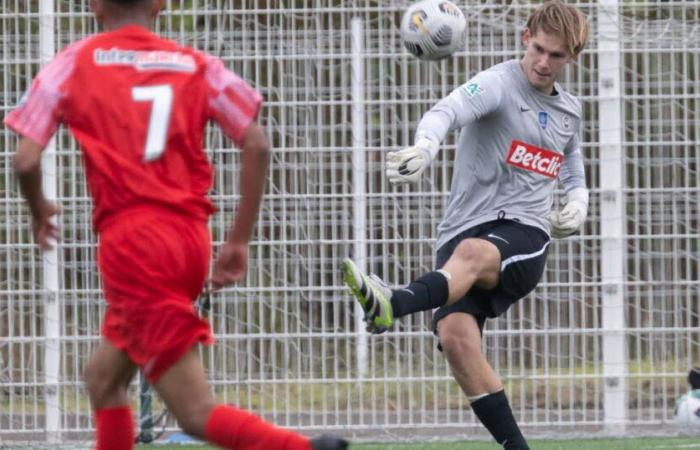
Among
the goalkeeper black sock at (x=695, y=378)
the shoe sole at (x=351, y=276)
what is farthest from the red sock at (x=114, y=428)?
the goalkeeper black sock at (x=695, y=378)

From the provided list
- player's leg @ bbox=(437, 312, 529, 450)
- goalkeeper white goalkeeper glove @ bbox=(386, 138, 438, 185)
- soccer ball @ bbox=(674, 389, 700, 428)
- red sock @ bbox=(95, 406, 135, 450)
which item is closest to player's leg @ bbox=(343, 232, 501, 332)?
player's leg @ bbox=(437, 312, 529, 450)

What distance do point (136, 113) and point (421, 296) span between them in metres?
1.96

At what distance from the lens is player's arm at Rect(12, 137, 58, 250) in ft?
13.1

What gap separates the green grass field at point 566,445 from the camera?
763 cm

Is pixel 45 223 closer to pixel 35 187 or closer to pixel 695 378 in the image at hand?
pixel 35 187

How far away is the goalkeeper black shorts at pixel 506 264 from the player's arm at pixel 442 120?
17.0 inches

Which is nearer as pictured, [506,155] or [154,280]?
[154,280]

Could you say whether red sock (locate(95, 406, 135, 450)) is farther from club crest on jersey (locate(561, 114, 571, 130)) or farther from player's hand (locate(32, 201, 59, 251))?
club crest on jersey (locate(561, 114, 571, 130))

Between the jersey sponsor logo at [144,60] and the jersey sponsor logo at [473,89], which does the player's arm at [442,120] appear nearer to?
the jersey sponsor logo at [473,89]

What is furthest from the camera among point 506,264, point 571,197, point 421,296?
point 571,197

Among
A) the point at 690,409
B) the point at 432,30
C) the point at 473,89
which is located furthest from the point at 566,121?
the point at 690,409

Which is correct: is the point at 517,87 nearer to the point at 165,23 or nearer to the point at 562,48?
the point at 562,48

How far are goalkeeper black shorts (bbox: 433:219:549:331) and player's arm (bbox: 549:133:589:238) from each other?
21cm

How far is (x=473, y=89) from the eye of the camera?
6.01 meters
